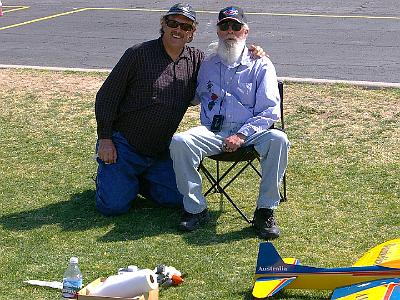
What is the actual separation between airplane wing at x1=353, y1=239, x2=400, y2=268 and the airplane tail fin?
42 centimetres

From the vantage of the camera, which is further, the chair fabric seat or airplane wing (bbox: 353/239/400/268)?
the chair fabric seat

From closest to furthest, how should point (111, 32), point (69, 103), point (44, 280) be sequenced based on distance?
point (44, 280) < point (69, 103) < point (111, 32)

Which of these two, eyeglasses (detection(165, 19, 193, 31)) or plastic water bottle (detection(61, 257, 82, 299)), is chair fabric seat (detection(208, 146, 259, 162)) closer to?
eyeglasses (detection(165, 19, 193, 31))

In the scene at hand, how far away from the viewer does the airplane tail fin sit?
15.1ft

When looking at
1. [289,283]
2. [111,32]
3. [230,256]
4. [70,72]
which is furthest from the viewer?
[111,32]

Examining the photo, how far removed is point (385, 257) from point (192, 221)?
1561 millimetres

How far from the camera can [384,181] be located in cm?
667

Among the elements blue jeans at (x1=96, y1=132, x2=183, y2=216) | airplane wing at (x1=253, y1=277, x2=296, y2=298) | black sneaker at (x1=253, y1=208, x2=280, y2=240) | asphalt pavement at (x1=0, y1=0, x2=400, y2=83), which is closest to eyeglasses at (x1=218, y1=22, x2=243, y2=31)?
blue jeans at (x1=96, y1=132, x2=183, y2=216)

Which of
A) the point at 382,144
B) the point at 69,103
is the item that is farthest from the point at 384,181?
the point at 69,103

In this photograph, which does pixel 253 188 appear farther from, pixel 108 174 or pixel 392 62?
pixel 392 62

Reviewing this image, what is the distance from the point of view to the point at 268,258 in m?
4.63

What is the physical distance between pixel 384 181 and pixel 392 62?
15.9ft

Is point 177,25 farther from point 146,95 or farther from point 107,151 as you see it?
point 107,151

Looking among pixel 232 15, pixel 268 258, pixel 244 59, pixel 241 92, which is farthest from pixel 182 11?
pixel 268 258
